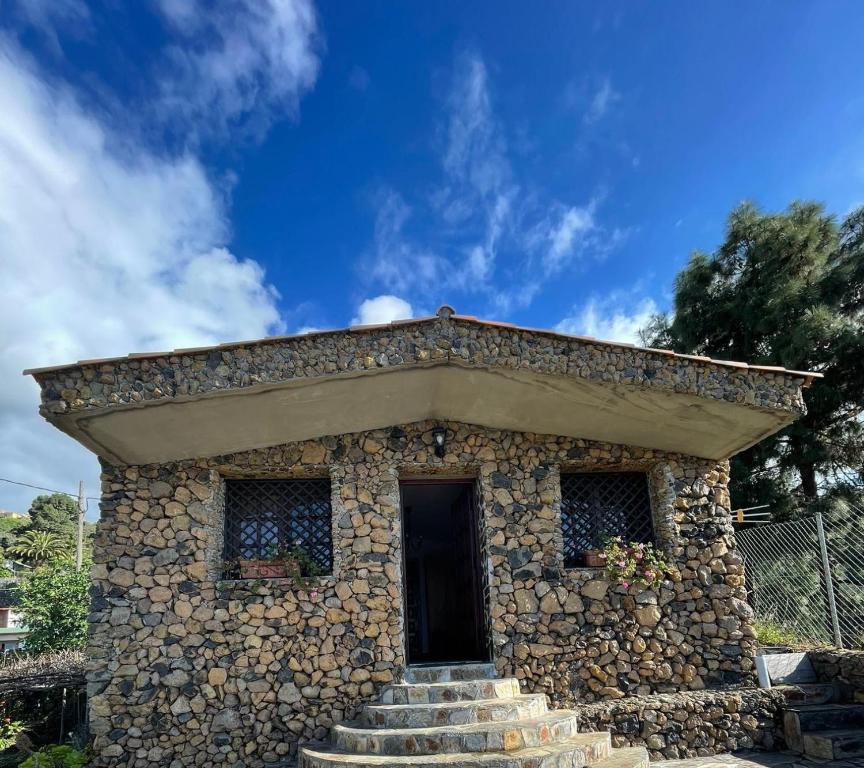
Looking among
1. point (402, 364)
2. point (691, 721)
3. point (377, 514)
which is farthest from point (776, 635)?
point (402, 364)

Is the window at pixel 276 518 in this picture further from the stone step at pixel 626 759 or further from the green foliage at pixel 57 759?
the stone step at pixel 626 759

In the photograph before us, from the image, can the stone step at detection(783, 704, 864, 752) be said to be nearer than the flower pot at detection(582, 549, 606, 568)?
Yes

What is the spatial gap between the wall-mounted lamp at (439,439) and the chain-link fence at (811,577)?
190 inches

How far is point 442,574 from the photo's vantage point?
477 inches

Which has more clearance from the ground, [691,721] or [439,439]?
[439,439]

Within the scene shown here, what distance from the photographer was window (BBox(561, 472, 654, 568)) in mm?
7797

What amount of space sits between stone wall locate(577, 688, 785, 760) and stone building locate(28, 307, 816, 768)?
21 cm

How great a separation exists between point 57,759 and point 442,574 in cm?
709

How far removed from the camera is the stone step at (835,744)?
632cm


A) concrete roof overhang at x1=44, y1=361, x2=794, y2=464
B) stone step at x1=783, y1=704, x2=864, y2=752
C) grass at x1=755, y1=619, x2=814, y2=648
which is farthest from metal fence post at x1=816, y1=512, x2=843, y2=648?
concrete roof overhang at x1=44, y1=361, x2=794, y2=464

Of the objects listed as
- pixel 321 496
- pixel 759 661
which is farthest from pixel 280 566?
pixel 759 661

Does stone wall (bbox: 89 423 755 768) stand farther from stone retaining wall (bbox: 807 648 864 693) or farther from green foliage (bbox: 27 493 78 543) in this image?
green foliage (bbox: 27 493 78 543)

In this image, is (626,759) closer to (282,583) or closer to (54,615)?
(282,583)

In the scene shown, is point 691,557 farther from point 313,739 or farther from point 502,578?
point 313,739
